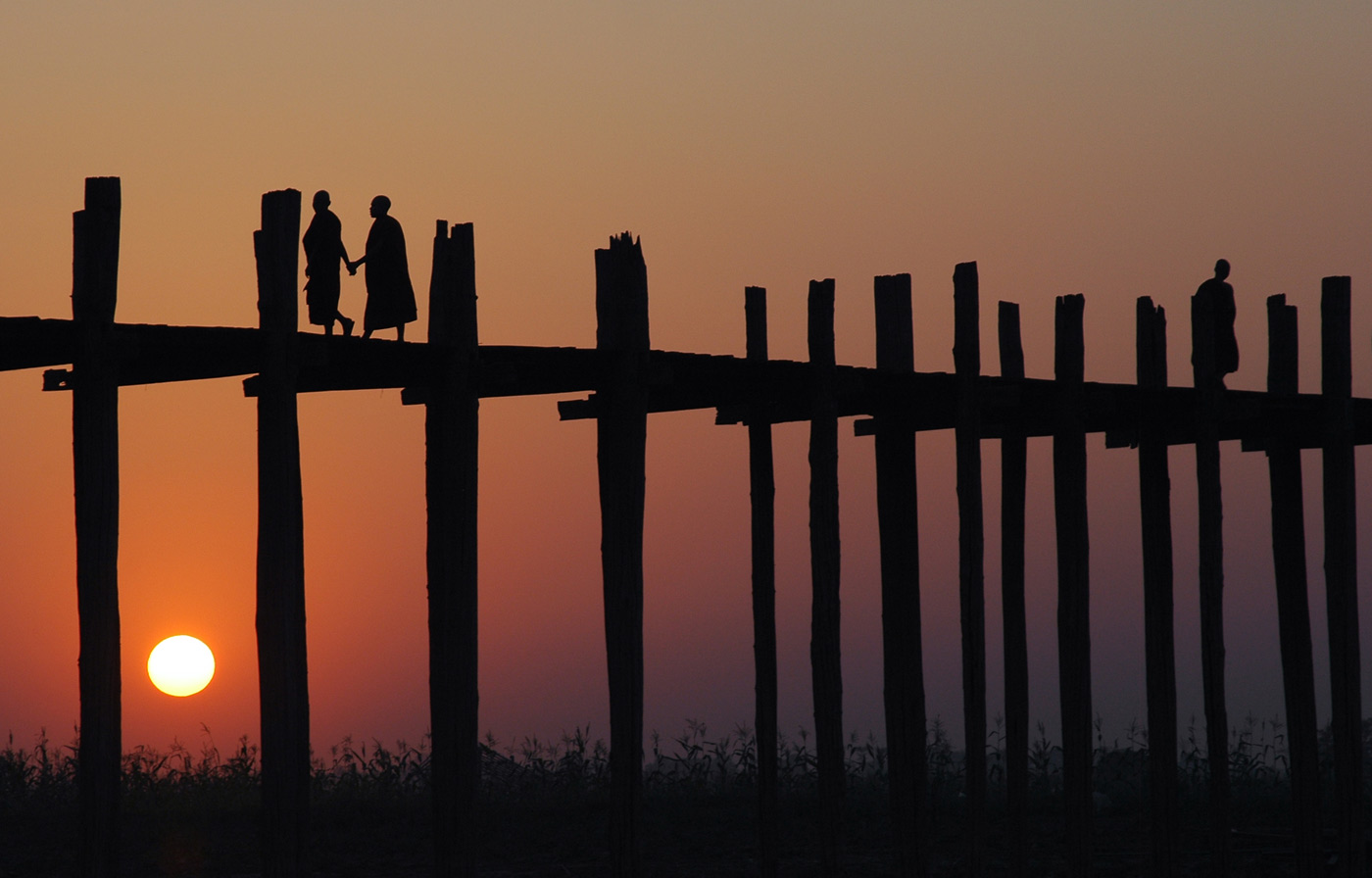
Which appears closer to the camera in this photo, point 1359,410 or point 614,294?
point 614,294

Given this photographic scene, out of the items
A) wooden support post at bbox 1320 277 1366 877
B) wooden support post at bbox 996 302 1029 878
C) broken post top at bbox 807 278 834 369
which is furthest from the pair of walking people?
wooden support post at bbox 1320 277 1366 877

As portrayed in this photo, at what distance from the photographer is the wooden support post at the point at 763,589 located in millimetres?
9570

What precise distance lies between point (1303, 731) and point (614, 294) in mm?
6861

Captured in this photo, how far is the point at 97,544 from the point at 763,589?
4139mm

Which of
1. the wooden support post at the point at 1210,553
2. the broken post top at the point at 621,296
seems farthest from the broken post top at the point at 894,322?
the wooden support post at the point at 1210,553

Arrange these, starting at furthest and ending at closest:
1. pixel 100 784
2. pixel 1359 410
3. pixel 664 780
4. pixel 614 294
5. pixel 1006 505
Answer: pixel 664 780 < pixel 1359 410 < pixel 1006 505 < pixel 614 294 < pixel 100 784

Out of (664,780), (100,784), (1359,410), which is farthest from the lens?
(664,780)

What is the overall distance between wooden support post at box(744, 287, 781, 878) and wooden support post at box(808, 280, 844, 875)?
285mm

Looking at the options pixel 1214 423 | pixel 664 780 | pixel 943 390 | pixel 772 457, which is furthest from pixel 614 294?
pixel 664 780

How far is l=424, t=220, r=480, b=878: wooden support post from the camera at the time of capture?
8.23 meters

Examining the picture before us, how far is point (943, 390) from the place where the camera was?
10516 millimetres

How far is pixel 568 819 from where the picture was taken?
46.4ft

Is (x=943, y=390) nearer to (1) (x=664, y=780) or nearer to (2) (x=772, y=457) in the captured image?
(2) (x=772, y=457)

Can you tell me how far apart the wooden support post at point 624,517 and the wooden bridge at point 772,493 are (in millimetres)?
16
